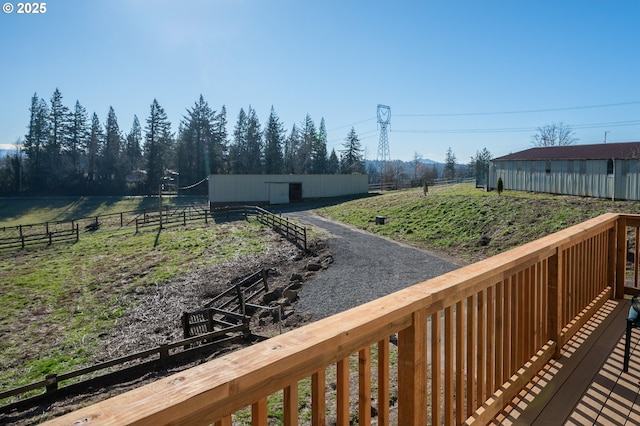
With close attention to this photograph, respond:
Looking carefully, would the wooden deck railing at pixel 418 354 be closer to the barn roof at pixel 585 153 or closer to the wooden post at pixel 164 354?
the wooden post at pixel 164 354

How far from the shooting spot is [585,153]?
21891 millimetres

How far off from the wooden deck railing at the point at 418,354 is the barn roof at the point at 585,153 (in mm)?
19665

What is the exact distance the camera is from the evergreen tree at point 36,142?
50.8 meters

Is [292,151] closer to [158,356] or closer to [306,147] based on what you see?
[306,147]

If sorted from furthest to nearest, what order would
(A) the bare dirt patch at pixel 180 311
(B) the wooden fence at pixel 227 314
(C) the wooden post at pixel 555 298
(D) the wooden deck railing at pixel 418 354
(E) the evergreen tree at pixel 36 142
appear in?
(E) the evergreen tree at pixel 36 142, (B) the wooden fence at pixel 227 314, (A) the bare dirt patch at pixel 180 311, (C) the wooden post at pixel 555 298, (D) the wooden deck railing at pixel 418 354

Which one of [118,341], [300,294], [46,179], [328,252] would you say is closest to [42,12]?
[118,341]

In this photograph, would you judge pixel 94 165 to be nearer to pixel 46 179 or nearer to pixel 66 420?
pixel 46 179

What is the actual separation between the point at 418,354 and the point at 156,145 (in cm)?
5781

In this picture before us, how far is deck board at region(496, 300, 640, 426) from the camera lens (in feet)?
8.02

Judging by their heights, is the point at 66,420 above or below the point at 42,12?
below

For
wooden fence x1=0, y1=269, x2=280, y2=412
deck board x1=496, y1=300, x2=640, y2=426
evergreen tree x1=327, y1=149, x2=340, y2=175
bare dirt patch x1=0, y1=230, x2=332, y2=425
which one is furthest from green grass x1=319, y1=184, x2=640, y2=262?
evergreen tree x1=327, y1=149, x2=340, y2=175

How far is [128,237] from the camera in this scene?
2347cm

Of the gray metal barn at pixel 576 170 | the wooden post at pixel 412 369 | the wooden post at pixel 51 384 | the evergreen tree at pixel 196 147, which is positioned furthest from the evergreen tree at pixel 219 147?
the wooden post at pixel 412 369

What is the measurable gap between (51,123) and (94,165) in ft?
23.4
